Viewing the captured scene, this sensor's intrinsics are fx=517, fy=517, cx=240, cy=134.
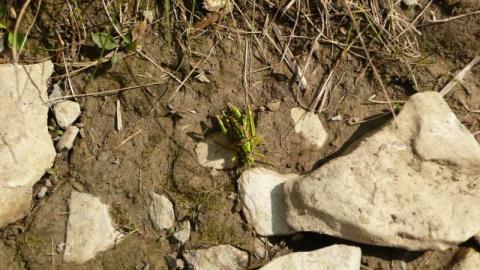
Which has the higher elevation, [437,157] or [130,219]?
[437,157]

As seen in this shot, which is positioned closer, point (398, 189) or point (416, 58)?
point (398, 189)

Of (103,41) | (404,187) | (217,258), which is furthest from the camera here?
(103,41)

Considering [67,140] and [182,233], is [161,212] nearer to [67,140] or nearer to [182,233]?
[182,233]

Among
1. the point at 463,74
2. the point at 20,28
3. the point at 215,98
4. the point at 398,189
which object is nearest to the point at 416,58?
the point at 463,74

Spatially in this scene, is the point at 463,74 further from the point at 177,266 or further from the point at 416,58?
the point at 177,266

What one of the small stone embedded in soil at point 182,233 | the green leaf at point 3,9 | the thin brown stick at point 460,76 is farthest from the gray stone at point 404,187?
the green leaf at point 3,9

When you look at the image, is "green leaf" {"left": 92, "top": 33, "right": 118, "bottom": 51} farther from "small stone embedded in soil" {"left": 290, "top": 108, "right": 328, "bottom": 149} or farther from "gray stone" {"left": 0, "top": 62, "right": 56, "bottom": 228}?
"small stone embedded in soil" {"left": 290, "top": 108, "right": 328, "bottom": 149}

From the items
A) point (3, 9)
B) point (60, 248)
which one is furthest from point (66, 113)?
point (60, 248)
